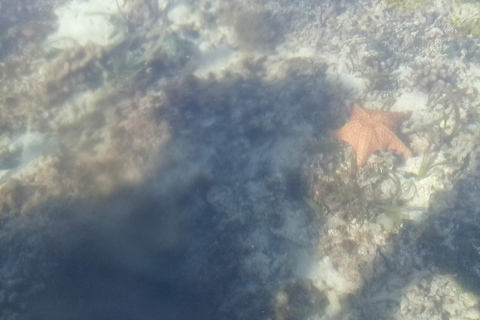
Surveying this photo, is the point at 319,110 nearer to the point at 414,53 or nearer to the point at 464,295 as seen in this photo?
the point at 414,53

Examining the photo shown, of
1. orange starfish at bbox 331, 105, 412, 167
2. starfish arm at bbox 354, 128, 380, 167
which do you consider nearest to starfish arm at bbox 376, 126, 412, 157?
orange starfish at bbox 331, 105, 412, 167

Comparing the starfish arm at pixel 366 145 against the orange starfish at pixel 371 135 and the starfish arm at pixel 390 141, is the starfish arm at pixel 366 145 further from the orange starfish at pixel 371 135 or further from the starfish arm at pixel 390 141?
the starfish arm at pixel 390 141

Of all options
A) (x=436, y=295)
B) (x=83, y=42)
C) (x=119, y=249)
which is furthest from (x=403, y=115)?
(x=83, y=42)

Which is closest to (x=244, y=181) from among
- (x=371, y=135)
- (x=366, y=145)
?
(x=366, y=145)

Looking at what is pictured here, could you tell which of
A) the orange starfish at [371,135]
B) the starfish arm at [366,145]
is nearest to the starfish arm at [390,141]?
the orange starfish at [371,135]

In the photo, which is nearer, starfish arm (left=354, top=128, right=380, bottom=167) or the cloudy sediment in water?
the cloudy sediment in water

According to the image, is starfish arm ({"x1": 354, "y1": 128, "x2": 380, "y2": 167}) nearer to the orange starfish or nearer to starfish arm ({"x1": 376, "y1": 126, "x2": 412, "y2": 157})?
the orange starfish
